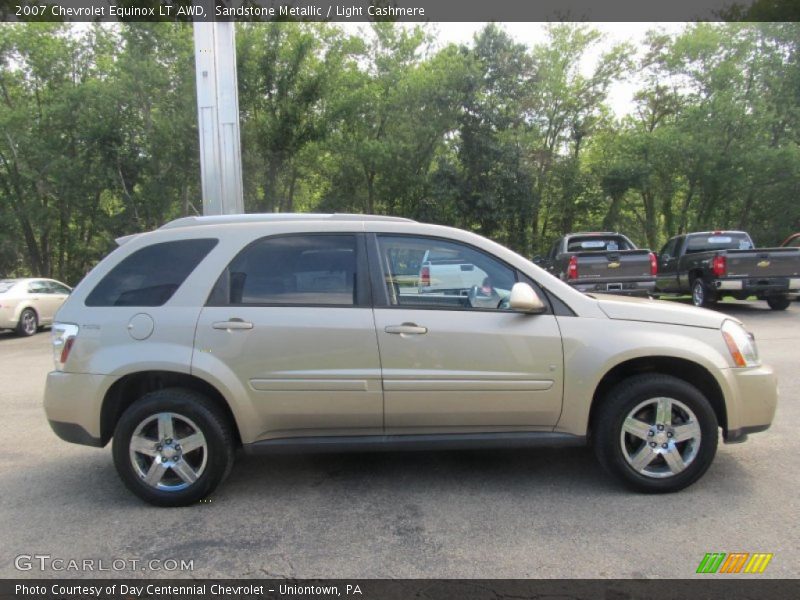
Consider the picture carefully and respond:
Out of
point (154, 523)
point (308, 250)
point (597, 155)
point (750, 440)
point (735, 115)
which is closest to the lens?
point (154, 523)

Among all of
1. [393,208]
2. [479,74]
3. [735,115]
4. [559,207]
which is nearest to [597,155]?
[559,207]

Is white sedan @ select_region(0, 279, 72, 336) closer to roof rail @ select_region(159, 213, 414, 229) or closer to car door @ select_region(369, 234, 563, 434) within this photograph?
roof rail @ select_region(159, 213, 414, 229)

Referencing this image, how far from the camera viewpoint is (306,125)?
2100 centimetres

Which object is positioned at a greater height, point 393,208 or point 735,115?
point 735,115

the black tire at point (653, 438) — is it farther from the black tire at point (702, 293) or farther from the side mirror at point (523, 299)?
the black tire at point (702, 293)

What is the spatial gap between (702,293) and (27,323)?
1565cm

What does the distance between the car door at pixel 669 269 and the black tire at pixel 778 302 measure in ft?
6.93

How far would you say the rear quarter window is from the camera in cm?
373

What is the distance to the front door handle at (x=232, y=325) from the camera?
3591 millimetres

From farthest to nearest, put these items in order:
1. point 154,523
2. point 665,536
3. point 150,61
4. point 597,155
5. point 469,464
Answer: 1. point 597,155
2. point 150,61
3. point 469,464
4. point 154,523
5. point 665,536

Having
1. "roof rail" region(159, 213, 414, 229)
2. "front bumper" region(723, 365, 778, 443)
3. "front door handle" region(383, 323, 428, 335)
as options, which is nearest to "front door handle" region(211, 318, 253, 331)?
"roof rail" region(159, 213, 414, 229)

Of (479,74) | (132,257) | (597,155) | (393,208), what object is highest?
(479,74)

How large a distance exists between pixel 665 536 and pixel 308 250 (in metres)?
2.73

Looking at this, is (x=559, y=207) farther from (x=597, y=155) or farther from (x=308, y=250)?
(x=308, y=250)
